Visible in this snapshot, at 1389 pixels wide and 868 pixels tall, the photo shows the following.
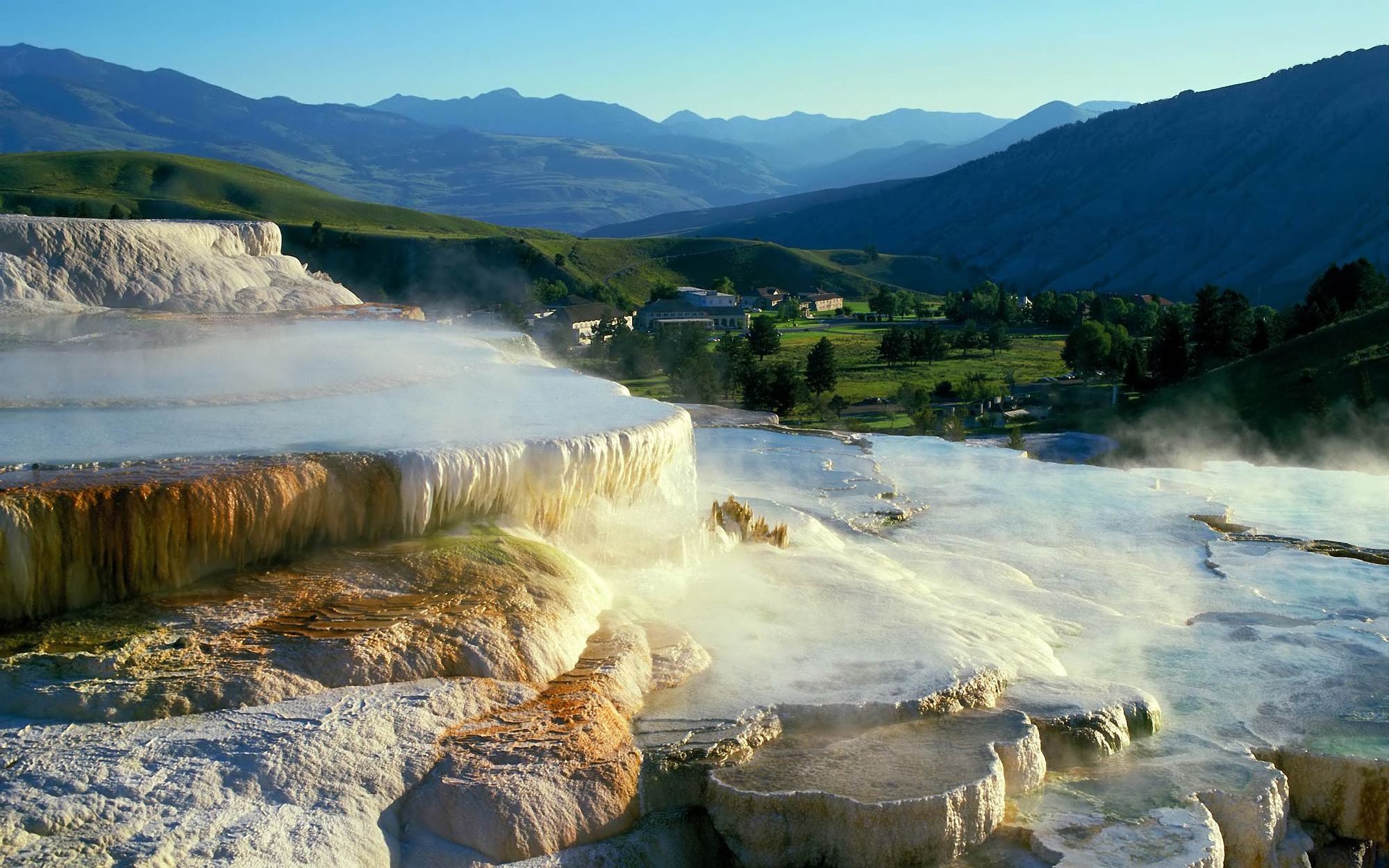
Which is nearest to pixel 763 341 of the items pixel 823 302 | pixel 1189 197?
pixel 823 302

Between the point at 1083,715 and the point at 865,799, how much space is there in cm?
232

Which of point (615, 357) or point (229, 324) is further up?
point (229, 324)

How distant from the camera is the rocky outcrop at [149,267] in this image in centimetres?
1761

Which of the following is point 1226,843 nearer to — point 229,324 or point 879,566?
point 879,566

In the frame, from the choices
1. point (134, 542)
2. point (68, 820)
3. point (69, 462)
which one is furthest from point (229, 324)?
point (68, 820)

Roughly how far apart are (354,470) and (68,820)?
3726mm

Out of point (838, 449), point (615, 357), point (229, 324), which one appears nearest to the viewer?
point (229, 324)

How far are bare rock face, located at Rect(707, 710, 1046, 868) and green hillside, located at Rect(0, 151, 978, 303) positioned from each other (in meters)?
71.0

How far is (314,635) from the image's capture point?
29.2 ft

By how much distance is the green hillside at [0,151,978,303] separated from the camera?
91.0 meters

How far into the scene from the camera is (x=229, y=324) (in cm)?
1722

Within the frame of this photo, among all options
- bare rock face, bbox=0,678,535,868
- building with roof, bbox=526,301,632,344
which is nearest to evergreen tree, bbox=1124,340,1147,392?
building with roof, bbox=526,301,632,344

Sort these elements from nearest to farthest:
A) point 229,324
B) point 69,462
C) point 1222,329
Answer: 1. point 69,462
2. point 229,324
3. point 1222,329

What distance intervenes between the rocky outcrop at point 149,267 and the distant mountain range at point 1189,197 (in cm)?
9378
